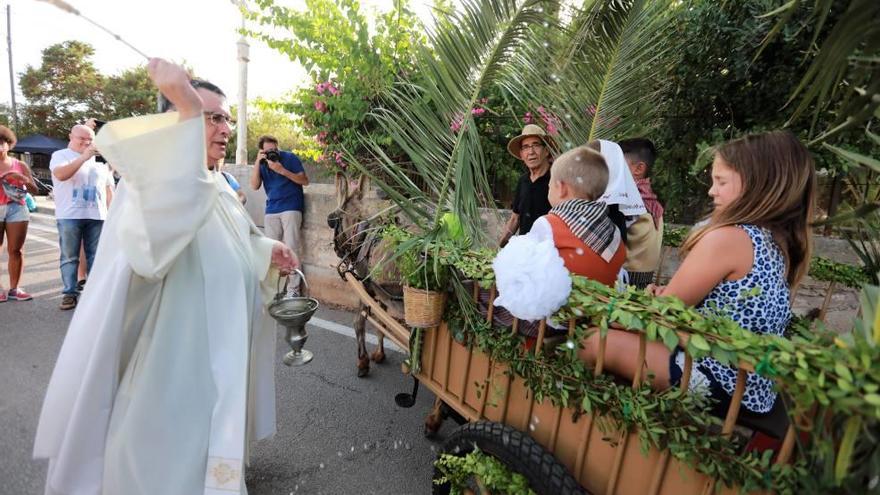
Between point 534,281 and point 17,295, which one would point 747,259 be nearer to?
point 534,281

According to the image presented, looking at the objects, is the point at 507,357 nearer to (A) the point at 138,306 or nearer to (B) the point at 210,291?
(B) the point at 210,291

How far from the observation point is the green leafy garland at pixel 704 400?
79cm

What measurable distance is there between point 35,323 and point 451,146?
4423 mm

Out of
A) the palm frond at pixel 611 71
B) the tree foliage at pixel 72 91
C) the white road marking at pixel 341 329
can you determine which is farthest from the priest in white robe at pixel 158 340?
the tree foliage at pixel 72 91

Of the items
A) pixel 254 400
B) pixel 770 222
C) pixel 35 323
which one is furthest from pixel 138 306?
pixel 35 323

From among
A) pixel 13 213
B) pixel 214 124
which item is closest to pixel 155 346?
pixel 214 124

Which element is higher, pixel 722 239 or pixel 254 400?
pixel 722 239

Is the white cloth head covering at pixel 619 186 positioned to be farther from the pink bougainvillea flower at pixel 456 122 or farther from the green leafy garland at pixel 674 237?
the green leafy garland at pixel 674 237

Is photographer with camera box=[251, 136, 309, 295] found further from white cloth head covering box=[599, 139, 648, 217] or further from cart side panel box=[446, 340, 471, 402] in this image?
white cloth head covering box=[599, 139, 648, 217]

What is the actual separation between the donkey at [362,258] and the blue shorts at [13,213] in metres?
3.63

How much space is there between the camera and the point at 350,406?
285 centimetres

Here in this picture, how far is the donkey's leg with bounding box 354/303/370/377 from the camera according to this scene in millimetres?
2975

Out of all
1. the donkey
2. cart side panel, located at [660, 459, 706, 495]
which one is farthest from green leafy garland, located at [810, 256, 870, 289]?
the donkey

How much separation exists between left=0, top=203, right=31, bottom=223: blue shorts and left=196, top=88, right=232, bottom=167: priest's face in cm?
423
